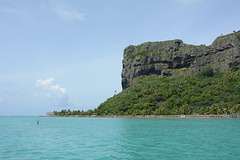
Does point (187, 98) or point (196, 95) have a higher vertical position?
point (196, 95)

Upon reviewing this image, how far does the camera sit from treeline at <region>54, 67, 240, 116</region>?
13335 cm

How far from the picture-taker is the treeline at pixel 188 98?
133350mm

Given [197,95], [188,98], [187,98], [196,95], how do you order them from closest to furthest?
[187,98] < [188,98] < [197,95] < [196,95]

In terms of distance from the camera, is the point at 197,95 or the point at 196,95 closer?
the point at 197,95

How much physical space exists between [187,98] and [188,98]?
1.03 m

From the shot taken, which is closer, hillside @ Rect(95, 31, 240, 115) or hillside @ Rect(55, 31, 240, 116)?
hillside @ Rect(55, 31, 240, 116)

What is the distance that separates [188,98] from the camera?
156m

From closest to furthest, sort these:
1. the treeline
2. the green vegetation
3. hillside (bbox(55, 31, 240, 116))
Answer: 1. the treeline
2. the green vegetation
3. hillside (bbox(55, 31, 240, 116))

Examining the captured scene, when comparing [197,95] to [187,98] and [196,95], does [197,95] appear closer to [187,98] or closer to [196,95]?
[196,95]

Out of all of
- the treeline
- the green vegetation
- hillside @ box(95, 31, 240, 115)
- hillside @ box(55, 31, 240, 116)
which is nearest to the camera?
the treeline

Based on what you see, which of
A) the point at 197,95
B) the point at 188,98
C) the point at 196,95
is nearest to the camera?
the point at 188,98

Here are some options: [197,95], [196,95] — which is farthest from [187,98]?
[197,95]

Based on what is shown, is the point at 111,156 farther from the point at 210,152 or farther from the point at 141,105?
the point at 141,105

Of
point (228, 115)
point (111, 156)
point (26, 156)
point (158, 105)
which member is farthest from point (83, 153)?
point (158, 105)
